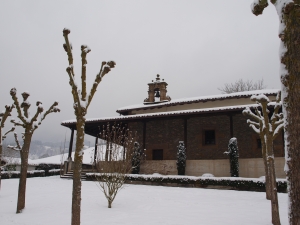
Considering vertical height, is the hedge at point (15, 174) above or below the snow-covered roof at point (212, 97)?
below

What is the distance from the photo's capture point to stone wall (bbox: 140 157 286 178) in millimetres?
12730

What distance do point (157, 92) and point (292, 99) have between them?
17.5 metres

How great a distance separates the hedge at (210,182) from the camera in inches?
432

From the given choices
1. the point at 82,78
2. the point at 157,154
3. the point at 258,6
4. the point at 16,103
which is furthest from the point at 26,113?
the point at 157,154

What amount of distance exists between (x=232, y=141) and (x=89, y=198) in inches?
297

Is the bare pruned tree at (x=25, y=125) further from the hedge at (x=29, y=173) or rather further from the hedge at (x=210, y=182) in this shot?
the hedge at (x=29, y=173)

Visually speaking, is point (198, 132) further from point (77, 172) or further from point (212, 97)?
point (77, 172)

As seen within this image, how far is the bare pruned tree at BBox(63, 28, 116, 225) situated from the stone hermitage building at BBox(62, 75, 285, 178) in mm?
9879

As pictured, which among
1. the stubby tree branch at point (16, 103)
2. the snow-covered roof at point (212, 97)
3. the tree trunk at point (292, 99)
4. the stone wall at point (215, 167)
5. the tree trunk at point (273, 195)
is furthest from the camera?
the snow-covered roof at point (212, 97)

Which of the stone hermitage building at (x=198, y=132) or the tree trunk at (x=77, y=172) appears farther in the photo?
the stone hermitage building at (x=198, y=132)

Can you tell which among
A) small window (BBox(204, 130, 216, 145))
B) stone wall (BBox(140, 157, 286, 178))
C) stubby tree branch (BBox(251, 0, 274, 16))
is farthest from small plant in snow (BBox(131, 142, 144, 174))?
stubby tree branch (BBox(251, 0, 274, 16))

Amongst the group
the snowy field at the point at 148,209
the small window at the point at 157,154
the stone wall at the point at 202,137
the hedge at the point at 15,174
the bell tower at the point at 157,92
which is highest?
the bell tower at the point at 157,92

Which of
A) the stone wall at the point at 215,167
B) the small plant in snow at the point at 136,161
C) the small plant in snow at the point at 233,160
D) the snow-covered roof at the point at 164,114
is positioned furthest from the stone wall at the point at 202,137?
the small plant in snow at the point at 136,161

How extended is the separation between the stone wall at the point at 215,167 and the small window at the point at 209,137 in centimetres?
310
